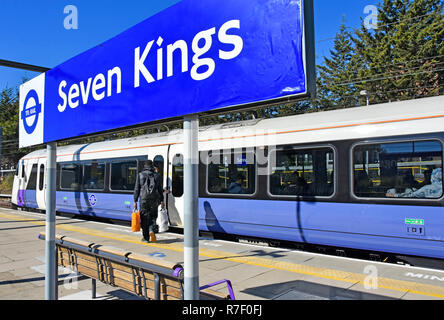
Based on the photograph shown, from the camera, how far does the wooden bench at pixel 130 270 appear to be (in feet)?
9.48

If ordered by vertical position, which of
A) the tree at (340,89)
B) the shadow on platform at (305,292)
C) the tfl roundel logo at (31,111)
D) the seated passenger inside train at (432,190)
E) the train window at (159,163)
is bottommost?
the shadow on platform at (305,292)

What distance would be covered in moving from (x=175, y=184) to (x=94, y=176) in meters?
4.36

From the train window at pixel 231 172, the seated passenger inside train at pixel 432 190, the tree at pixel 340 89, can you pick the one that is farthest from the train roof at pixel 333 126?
the tree at pixel 340 89

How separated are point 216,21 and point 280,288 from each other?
380 cm

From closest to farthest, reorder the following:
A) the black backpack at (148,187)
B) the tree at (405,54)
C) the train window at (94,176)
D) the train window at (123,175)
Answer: the black backpack at (148,187) → the train window at (123,175) → the train window at (94,176) → the tree at (405,54)

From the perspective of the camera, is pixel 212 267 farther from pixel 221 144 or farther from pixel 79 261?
pixel 221 144

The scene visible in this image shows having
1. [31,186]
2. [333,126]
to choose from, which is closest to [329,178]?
[333,126]

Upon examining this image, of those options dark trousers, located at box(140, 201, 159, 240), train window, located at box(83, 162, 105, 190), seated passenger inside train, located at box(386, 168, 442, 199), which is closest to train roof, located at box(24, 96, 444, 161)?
seated passenger inside train, located at box(386, 168, 442, 199)

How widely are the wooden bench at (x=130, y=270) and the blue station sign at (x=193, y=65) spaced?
1263 millimetres

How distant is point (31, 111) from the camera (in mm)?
4262

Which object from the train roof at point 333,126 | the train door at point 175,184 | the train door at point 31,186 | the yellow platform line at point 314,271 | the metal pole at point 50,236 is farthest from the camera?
the train door at point 31,186

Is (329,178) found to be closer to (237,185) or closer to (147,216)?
(237,185)

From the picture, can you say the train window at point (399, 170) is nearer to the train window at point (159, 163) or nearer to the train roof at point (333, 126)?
the train roof at point (333, 126)

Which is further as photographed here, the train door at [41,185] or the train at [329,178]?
the train door at [41,185]
